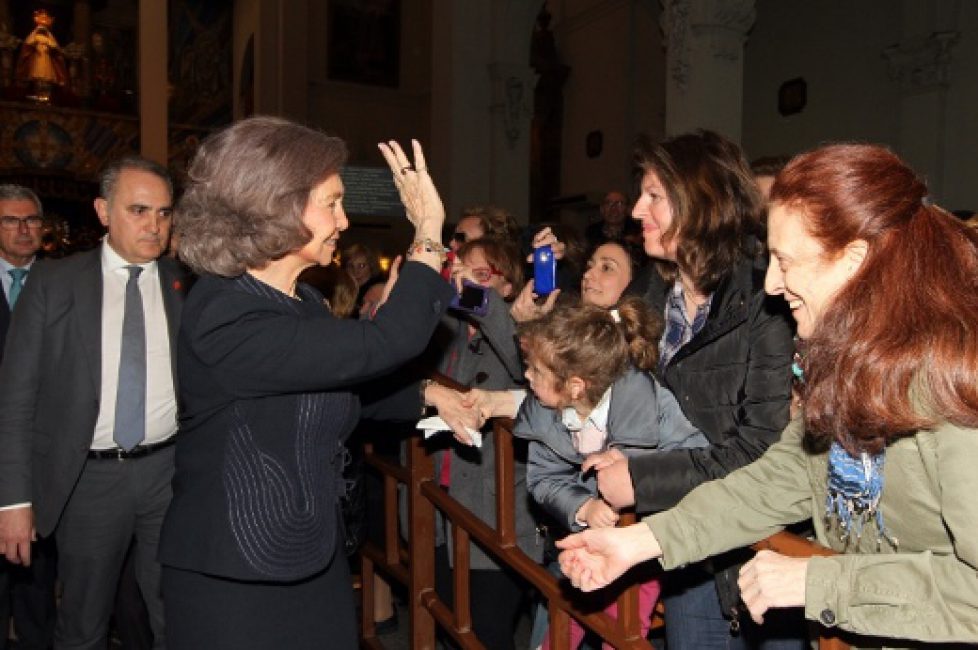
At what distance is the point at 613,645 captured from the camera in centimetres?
203

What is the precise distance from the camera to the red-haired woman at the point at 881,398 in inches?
51.0

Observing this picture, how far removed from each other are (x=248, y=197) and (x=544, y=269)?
1.63 m

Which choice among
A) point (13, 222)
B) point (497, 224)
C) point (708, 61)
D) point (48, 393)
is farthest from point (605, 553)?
point (708, 61)

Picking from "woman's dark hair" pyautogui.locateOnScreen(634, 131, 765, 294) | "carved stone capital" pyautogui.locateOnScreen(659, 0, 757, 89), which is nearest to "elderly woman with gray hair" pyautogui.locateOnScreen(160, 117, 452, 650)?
"woman's dark hair" pyautogui.locateOnScreen(634, 131, 765, 294)

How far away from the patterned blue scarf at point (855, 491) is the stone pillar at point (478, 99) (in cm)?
811

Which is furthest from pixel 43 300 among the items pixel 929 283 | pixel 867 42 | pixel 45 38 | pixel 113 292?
pixel 45 38

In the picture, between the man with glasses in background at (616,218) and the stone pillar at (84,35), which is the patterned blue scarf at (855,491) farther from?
the stone pillar at (84,35)


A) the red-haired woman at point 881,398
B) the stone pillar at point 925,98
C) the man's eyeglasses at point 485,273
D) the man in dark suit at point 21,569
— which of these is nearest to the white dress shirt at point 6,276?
the man in dark suit at point 21,569

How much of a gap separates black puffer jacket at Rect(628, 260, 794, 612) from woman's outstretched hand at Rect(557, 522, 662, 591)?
1.07 ft

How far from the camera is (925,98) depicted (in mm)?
10109

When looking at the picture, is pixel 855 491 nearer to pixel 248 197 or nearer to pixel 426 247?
pixel 426 247

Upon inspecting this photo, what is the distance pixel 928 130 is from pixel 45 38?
19.2 metres

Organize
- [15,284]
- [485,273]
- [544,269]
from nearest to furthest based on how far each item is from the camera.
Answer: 1. [544,269]
2. [485,273]
3. [15,284]

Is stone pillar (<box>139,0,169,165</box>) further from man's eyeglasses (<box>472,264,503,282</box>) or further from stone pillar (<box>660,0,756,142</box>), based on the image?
man's eyeglasses (<box>472,264,503,282</box>)
